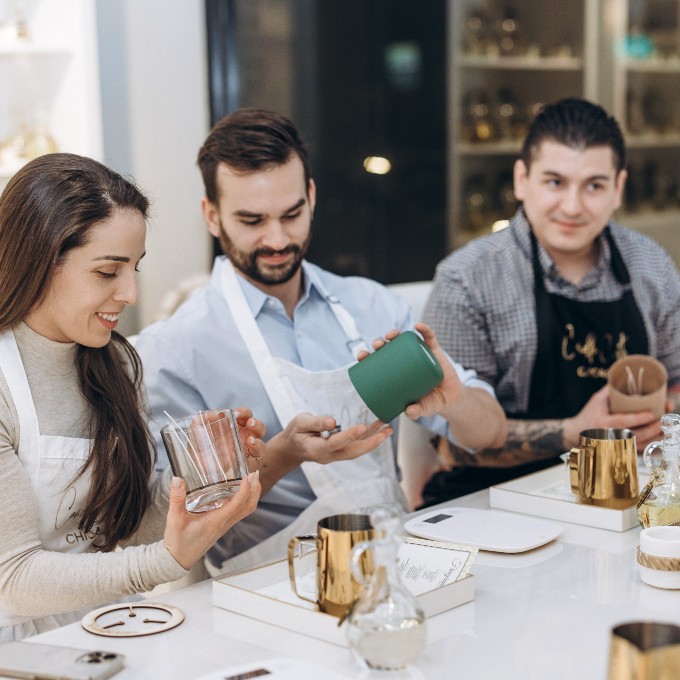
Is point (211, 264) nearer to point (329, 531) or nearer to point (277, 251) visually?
point (277, 251)

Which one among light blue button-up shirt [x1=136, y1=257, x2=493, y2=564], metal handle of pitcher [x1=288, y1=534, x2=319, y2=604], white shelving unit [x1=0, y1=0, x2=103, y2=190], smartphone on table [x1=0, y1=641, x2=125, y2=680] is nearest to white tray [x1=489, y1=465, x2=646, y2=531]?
light blue button-up shirt [x1=136, y1=257, x2=493, y2=564]

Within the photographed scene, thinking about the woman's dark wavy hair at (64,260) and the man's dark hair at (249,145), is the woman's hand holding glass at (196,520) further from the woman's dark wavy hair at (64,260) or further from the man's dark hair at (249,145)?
the man's dark hair at (249,145)


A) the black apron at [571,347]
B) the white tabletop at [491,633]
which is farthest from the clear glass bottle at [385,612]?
the black apron at [571,347]

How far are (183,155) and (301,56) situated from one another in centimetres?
59

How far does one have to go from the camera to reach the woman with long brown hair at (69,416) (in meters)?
1.39

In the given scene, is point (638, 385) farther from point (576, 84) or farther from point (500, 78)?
point (576, 84)

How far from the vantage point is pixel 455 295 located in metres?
2.37

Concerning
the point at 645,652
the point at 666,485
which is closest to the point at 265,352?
the point at 666,485

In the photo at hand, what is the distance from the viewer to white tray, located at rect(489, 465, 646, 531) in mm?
1593

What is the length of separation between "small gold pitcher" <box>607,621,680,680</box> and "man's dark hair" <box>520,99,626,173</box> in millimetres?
1643

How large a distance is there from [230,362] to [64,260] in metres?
0.53

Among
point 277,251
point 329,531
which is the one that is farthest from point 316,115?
point 329,531

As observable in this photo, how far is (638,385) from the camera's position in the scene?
205 cm

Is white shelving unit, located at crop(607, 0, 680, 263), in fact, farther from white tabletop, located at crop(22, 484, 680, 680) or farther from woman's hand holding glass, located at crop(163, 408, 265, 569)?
woman's hand holding glass, located at crop(163, 408, 265, 569)
